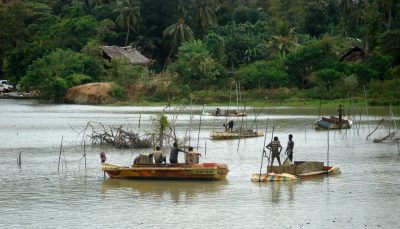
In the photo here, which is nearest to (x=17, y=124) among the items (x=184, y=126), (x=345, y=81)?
(x=184, y=126)

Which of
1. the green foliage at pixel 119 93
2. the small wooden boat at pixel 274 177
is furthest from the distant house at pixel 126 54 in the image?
the small wooden boat at pixel 274 177

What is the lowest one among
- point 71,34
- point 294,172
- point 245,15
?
point 294,172

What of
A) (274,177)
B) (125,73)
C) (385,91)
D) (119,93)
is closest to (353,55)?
(385,91)

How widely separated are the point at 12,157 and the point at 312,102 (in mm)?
32477

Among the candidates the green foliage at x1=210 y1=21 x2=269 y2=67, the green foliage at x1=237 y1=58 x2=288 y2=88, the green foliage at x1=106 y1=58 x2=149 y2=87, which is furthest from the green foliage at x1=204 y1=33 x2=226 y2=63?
the green foliage at x1=106 y1=58 x2=149 y2=87

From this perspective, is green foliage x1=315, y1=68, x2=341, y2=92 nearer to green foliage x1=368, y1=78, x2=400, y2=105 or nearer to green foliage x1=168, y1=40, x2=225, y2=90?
green foliage x1=368, y1=78, x2=400, y2=105

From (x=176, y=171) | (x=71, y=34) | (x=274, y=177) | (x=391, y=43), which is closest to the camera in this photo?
(x=274, y=177)

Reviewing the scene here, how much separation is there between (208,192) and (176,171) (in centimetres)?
175

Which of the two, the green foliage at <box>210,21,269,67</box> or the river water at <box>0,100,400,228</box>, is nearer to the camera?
the river water at <box>0,100,400,228</box>

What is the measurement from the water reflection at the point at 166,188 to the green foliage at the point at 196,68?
136ft

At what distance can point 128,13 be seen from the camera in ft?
247

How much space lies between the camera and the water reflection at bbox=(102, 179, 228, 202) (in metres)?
22.2

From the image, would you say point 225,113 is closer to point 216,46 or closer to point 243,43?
point 216,46

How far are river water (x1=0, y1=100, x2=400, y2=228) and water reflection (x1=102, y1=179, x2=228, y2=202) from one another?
1.1 inches
